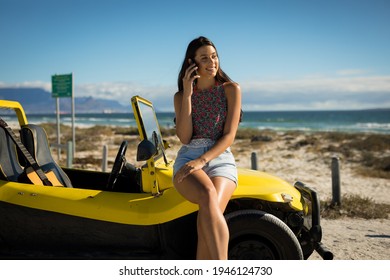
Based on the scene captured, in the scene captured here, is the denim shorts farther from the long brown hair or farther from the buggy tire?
the long brown hair

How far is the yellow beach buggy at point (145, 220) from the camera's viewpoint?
291cm

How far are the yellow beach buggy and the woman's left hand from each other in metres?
0.26

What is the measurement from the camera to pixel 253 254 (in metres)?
2.96

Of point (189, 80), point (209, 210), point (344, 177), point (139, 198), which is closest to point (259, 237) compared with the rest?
point (209, 210)

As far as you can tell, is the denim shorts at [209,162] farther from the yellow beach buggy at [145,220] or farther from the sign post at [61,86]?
the sign post at [61,86]

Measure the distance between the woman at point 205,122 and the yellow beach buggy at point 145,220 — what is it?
25 cm

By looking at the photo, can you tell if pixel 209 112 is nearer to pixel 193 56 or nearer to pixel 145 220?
pixel 193 56

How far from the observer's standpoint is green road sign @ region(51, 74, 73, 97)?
1125 centimetres

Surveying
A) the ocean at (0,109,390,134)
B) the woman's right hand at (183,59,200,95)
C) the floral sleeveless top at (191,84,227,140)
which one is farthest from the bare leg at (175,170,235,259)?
the ocean at (0,109,390,134)

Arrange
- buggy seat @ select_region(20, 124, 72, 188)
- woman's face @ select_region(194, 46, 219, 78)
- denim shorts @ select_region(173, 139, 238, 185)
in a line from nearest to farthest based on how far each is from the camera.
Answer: denim shorts @ select_region(173, 139, 238, 185) → woman's face @ select_region(194, 46, 219, 78) → buggy seat @ select_region(20, 124, 72, 188)

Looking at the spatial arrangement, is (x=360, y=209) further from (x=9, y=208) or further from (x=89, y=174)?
(x=9, y=208)

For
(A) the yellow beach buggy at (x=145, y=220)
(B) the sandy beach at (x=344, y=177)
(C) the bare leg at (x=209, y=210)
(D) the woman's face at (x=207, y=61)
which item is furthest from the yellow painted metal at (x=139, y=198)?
(B) the sandy beach at (x=344, y=177)
